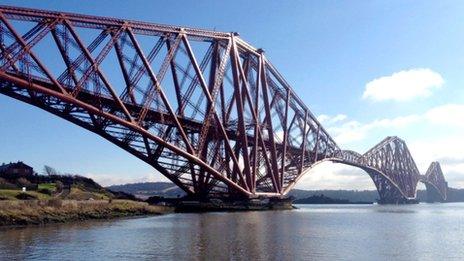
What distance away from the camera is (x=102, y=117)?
69.3 meters

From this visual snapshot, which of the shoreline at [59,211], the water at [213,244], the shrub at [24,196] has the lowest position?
the water at [213,244]

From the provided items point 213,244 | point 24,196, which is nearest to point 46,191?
point 24,196

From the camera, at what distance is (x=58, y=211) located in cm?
5794

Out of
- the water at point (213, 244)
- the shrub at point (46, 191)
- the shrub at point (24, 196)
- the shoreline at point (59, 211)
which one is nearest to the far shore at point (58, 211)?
the shoreline at point (59, 211)

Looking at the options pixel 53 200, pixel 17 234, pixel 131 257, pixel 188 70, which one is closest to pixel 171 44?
pixel 188 70

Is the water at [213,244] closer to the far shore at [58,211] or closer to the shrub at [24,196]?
the far shore at [58,211]

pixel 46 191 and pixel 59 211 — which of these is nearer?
pixel 59 211

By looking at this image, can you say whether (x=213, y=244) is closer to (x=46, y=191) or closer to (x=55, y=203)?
(x=55, y=203)

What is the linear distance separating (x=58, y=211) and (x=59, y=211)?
0.64ft

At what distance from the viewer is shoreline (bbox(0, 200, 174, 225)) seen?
51.2 m

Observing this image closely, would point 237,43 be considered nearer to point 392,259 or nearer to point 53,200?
point 53,200

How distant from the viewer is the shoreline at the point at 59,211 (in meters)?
51.2

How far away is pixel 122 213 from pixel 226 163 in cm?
3116

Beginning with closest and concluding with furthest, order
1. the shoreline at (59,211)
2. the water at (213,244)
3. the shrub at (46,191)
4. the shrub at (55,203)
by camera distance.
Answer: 1. the water at (213,244)
2. the shoreline at (59,211)
3. the shrub at (55,203)
4. the shrub at (46,191)
